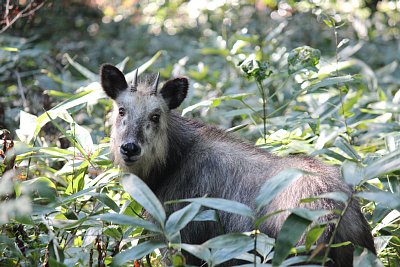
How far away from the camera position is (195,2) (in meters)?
12.8

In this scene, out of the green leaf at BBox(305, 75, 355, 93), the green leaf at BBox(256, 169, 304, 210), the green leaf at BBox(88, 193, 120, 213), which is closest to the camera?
the green leaf at BBox(256, 169, 304, 210)

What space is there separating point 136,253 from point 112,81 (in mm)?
2501

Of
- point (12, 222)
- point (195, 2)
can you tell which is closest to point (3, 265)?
point (12, 222)

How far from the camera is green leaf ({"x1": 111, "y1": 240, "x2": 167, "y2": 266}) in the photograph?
3336 millimetres

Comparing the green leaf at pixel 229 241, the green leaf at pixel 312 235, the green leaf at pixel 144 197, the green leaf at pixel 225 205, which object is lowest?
the green leaf at pixel 312 235

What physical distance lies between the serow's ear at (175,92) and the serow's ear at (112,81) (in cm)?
35

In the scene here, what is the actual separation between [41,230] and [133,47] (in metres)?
7.83

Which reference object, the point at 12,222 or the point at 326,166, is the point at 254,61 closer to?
the point at 326,166

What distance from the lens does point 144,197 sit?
332 centimetres

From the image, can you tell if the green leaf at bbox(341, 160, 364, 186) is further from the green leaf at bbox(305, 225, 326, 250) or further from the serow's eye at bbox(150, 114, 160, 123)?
the serow's eye at bbox(150, 114, 160, 123)

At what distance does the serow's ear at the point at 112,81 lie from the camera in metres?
5.59

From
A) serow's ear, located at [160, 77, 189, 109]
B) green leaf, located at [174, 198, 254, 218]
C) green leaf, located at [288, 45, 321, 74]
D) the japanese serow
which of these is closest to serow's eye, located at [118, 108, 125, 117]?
the japanese serow

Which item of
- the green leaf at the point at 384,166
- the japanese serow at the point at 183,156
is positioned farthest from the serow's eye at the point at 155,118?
the green leaf at the point at 384,166

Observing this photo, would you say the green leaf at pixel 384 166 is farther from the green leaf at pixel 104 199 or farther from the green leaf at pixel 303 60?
the green leaf at pixel 303 60
